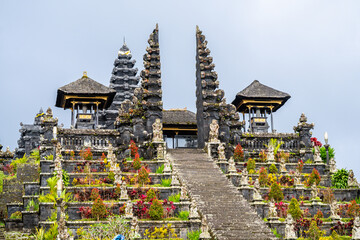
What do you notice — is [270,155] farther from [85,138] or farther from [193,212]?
[85,138]

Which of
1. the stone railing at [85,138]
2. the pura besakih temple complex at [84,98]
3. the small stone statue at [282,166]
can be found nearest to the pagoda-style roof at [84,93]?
the pura besakih temple complex at [84,98]

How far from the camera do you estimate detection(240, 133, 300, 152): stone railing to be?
3603 cm

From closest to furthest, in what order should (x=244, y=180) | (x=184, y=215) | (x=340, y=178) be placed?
(x=184, y=215) < (x=244, y=180) < (x=340, y=178)

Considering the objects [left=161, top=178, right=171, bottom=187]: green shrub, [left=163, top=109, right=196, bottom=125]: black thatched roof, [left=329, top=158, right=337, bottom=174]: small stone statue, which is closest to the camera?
[left=161, top=178, right=171, bottom=187]: green shrub

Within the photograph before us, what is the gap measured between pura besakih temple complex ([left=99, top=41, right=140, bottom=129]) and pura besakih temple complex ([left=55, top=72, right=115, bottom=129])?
28.4ft

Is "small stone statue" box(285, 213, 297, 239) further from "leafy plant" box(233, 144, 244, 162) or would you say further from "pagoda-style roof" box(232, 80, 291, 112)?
"pagoda-style roof" box(232, 80, 291, 112)

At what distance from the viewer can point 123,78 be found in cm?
5569

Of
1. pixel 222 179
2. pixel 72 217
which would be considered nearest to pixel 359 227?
pixel 222 179

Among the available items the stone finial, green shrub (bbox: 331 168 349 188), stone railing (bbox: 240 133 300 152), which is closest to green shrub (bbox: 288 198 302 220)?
green shrub (bbox: 331 168 349 188)

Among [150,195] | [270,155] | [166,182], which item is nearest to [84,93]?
[270,155]

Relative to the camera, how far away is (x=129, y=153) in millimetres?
33250

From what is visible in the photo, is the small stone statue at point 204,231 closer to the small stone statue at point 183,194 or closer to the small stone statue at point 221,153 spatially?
the small stone statue at point 183,194

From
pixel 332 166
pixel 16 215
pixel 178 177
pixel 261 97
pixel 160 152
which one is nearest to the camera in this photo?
pixel 16 215

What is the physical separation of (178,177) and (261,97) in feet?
50.2
